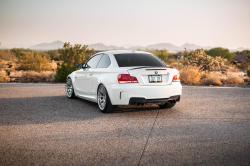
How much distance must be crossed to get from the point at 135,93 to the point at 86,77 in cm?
249

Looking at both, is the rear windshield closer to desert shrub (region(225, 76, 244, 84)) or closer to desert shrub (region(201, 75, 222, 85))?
desert shrub (region(201, 75, 222, 85))

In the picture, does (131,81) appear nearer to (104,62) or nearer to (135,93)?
(135,93)

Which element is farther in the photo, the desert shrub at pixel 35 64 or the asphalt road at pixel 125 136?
the desert shrub at pixel 35 64

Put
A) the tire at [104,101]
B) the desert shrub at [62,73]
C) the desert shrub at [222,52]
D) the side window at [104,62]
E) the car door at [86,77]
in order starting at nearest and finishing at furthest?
the tire at [104,101] < the side window at [104,62] < the car door at [86,77] < the desert shrub at [62,73] < the desert shrub at [222,52]

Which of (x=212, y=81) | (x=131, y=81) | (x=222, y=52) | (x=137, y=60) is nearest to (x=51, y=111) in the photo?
(x=131, y=81)

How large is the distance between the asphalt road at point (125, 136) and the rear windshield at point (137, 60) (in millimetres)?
1321

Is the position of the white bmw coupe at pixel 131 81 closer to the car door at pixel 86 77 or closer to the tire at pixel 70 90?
the car door at pixel 86 77

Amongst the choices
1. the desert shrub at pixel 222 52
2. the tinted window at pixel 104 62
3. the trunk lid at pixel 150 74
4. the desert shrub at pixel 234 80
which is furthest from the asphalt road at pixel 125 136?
the desert shrub at pixel 222 52

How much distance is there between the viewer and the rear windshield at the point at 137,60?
7.51m

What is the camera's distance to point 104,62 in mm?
7816

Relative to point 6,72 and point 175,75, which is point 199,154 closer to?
point 175,75

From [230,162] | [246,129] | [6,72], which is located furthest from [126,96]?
[6,72]

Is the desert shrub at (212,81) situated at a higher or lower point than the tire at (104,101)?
lower

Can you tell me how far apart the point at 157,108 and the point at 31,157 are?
464 centimetres
